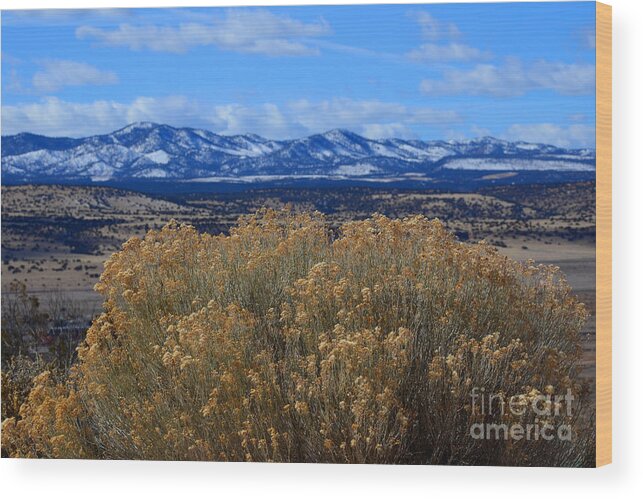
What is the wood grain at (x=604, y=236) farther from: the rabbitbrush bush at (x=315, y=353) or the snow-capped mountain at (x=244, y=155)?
the snow-capped mountain at (x=244, y=155)

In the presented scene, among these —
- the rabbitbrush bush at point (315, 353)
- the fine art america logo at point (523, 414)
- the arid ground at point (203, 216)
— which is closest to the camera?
the rabbitbrush bush at point (315, 353)

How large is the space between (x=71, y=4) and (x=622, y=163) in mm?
3718

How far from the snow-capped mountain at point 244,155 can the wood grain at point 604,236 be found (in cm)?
→ 43

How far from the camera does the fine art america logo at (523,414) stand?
700 cm

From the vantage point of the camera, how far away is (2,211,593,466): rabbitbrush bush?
6871mm

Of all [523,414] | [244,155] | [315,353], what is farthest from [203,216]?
[523,414]

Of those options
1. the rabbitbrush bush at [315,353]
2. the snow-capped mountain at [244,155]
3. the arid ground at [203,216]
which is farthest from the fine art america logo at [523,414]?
the snow-capped mountain at [244,155]

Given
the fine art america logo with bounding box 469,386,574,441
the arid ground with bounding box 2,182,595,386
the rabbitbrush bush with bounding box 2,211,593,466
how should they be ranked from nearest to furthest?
the rabbitbrush bush with bounding box 2,211,593,466 → the fine art america logo with bounding box 469,386,574,441 → the arid ground with bounding box 2,182,595,386

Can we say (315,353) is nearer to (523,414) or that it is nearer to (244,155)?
(523,414)

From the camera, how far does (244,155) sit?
792cm

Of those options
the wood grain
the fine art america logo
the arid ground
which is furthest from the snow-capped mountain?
the fine art america logo

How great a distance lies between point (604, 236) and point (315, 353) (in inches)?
74.9

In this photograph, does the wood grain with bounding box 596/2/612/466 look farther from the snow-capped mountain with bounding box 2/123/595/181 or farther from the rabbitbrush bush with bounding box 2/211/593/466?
the snow-capped mountain with bounding box 2/123/595/181

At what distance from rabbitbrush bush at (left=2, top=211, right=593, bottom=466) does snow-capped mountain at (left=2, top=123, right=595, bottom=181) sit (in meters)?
0.45
